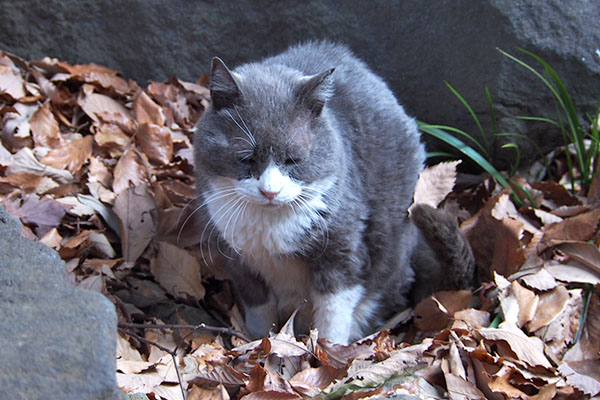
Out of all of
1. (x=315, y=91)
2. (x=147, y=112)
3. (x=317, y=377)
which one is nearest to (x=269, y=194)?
(x=315, y=91)

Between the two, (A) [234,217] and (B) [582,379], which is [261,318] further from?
(B) [582,379]

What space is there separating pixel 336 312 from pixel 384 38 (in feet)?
5.40

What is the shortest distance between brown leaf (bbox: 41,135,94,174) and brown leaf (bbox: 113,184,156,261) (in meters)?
0.37

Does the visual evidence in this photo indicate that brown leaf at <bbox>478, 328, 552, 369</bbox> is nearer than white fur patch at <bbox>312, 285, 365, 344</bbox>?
Yes

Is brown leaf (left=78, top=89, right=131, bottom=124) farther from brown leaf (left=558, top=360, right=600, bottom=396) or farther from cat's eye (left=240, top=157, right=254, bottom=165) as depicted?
brown leaf (left=558, top=360, right=600, bottom=396)

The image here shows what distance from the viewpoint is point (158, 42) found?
377 cm

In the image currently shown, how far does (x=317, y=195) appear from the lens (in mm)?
2463

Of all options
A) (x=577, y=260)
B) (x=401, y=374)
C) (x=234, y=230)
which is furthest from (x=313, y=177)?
(x=577, y=260)

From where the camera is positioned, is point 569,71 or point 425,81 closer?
point 569,71

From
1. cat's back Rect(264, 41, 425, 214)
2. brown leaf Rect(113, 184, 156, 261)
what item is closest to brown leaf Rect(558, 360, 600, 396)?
cat's back Rect(264, 41, 425, 214)

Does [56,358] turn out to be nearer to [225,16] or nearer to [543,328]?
[543,328]

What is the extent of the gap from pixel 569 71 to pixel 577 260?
100cm

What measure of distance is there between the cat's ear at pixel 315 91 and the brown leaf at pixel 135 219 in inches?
47.6

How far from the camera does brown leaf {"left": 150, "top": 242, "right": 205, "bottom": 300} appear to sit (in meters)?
2.95
